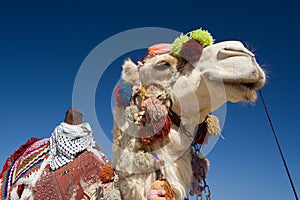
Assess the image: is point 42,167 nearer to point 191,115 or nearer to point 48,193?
point 48,193

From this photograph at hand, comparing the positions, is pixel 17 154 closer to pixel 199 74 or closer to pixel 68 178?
pixel 68 178

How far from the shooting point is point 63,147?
2.87 metres

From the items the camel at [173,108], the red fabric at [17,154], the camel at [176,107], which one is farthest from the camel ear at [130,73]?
the red fabric at [17,154]

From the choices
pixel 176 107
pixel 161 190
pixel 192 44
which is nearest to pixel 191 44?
pixel 192 44

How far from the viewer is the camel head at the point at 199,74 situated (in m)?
1.83

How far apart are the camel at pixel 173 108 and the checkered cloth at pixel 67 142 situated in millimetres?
684

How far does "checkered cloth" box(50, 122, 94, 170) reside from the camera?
113 inches

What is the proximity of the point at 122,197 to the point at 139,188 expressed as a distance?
12 centimetres

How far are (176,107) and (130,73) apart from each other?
0.43m

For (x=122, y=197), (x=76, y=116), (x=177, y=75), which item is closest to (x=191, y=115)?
(x=177, y=75)

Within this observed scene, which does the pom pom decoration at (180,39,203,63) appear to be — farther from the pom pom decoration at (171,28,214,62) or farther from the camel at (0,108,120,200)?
the camel at (0,108,120,200)

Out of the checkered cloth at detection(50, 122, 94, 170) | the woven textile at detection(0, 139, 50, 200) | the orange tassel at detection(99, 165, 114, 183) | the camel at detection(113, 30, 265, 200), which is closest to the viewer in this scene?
the camel at detection(113, 30, 265, 200)

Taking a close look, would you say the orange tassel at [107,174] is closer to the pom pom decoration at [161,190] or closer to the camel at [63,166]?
the camel at [63,166]

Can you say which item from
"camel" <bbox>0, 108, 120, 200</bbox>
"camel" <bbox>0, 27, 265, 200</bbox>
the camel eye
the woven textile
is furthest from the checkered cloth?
the camel eye
